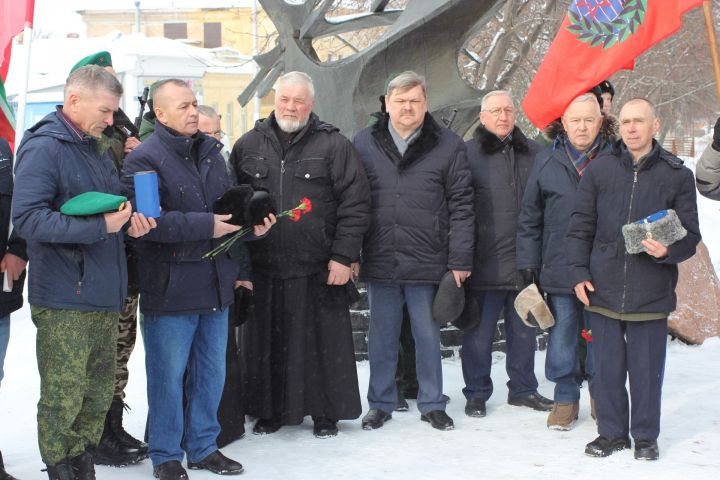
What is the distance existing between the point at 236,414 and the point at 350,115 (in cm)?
263

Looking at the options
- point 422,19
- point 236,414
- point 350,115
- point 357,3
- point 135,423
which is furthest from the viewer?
point 357,3

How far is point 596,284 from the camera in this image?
434 cm

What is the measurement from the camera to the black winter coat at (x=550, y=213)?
470 centimetres

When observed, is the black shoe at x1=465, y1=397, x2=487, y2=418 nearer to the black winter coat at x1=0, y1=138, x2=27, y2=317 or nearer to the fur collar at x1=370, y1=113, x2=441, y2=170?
the fur collar at x1=370, y1=113, x2=441, y2=170

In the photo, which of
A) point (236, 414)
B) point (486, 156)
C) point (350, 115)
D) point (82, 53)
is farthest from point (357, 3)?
point (236, 414)

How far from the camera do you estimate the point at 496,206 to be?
507 cm

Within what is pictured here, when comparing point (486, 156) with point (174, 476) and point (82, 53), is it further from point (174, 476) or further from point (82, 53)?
point (82, 53)

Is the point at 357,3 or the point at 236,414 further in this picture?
the point at 357,3

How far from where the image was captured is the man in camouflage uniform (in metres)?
4.21

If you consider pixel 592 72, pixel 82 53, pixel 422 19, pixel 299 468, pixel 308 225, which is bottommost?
pixel 299 468

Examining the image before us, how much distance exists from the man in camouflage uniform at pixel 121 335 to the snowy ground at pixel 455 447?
9cm

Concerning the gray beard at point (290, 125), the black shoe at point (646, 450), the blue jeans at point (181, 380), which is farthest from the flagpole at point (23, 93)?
the black shoe at point (646, 450)

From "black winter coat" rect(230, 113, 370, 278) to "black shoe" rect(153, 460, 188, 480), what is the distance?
3.69 ft

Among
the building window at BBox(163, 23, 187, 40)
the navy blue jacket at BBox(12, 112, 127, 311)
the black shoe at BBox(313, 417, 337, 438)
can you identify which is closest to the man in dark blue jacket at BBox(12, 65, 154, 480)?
the navy blue jacket at BBox(12, 112, 127, 311)
